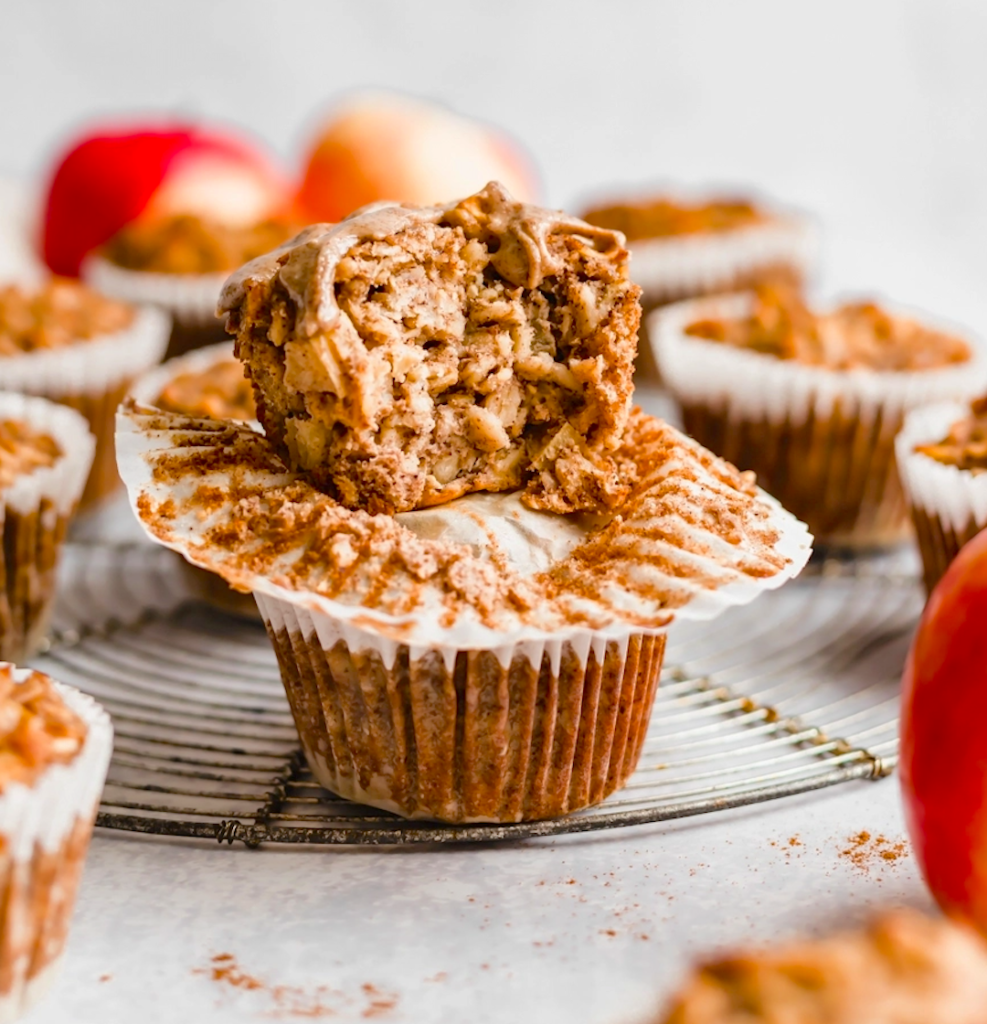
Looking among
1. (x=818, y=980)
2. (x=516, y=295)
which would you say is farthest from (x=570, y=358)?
(x=818, y=980)

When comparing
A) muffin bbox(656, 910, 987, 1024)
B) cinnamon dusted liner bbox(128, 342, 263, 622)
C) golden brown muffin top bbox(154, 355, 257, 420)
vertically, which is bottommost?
cinnamon dusted liner bbox(128, 342, 263, 622)

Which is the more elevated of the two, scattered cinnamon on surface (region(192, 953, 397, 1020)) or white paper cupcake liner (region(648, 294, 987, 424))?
white paper cupcake liner (region(648, 294, 987, 424))

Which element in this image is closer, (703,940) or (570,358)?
(703,940)

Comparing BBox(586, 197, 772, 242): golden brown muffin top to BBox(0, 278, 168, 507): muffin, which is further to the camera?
BBox(586, 197, 772, 242): golden brown muffin top

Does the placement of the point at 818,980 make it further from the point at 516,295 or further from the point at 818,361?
the point at 818,361

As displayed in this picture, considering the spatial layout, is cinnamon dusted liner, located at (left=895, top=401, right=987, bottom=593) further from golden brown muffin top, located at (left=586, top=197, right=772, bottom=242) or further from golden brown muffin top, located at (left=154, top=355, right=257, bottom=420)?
golden brown muffin top, located at (left=586, top=197, right=772, bottom=242)

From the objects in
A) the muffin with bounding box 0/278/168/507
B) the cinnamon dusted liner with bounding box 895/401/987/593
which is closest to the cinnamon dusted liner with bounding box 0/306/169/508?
the muffin with bounding box 0/278/168/507

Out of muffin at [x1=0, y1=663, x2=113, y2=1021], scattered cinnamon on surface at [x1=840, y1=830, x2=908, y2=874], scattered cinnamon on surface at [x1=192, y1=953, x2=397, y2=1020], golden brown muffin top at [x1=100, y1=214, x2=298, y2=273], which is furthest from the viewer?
golden brown muffin top at [x1=100, y1=214, x2=298, y2=273]
